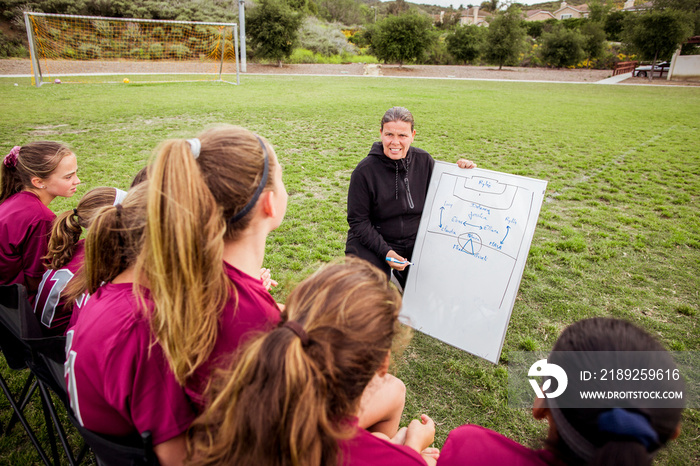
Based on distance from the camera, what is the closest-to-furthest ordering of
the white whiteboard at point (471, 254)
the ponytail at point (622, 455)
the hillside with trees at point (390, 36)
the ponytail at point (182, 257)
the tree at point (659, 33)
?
1. the ponytail at point (622, 455)
2. the ponytail at point (182, 257)
3. the white whiteboard at point (471, 254)
4. the hillside with trees at point (390, 36)
5. the tree at point (659, 33)

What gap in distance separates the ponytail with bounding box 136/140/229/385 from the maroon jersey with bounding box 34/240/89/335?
129cm

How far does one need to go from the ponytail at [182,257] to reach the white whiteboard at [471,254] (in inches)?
75.5

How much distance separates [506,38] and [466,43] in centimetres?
487

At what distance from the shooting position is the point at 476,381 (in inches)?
109

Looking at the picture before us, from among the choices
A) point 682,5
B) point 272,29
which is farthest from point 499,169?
point 682,5

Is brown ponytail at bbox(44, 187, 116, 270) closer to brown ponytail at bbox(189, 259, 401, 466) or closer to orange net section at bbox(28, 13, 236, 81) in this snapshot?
brown ponytail at bbox(189, 259, 401, 466)

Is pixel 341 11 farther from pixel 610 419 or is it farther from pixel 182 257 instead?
pixel 610 419

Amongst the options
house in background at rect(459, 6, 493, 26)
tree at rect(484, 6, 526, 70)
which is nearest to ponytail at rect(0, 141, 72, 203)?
tree at rect(484, 6, 526, 70)

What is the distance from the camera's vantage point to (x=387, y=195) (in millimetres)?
2977

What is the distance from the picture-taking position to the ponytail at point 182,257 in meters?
1.11

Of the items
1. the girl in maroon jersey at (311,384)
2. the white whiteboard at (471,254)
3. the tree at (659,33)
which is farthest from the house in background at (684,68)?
the girl in maroon jersey at (311,384)

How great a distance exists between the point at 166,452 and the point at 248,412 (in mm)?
449

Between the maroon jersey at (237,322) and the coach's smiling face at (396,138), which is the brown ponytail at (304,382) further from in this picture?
the coach's smiling face at (396,138)

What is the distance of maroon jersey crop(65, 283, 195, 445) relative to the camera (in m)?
1.16
